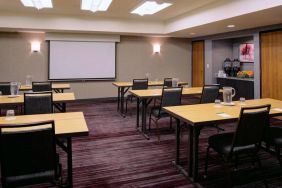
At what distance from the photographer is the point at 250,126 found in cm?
222

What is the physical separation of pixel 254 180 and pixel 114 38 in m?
6.33

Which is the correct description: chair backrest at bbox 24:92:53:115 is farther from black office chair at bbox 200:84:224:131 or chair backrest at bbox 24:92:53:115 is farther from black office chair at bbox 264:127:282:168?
black office chair at bbox 264:127:282:168

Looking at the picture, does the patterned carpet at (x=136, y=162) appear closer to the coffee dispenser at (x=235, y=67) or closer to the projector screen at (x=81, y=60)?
the projector screen at (x=81, y=60)

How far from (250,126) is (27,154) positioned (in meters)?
1.89

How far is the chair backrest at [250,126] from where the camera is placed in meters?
2.15

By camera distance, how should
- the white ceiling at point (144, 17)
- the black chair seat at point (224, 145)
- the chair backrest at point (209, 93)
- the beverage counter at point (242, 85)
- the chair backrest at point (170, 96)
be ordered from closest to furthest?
the black chair seat at point (224, 145) → the chair backrest at point (170, 96) → the chair backrest at point (209, 93) → the white ceiling at point (144, 17) → the beverage counter at point (242, 85)

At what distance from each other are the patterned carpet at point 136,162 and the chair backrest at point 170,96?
634 mm

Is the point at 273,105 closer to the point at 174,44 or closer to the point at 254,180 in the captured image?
the point at 254,180

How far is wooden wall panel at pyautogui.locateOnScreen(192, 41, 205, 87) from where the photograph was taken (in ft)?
27.9

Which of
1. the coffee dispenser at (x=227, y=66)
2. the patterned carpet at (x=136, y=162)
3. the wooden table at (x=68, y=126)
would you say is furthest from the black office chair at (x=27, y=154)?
the coffee dispenser at (x=227, y=66)

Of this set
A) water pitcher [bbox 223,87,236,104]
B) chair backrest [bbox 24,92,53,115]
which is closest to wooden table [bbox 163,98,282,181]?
water pitcher [bbox 223,87,236,104]

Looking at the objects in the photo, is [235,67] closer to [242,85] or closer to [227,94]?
[242,85]

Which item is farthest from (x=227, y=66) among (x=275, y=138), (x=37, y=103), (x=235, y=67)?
Answer: (x=37, y=103)

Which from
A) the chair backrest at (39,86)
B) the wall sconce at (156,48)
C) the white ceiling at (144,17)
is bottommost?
the chair backrest at (39,86)
